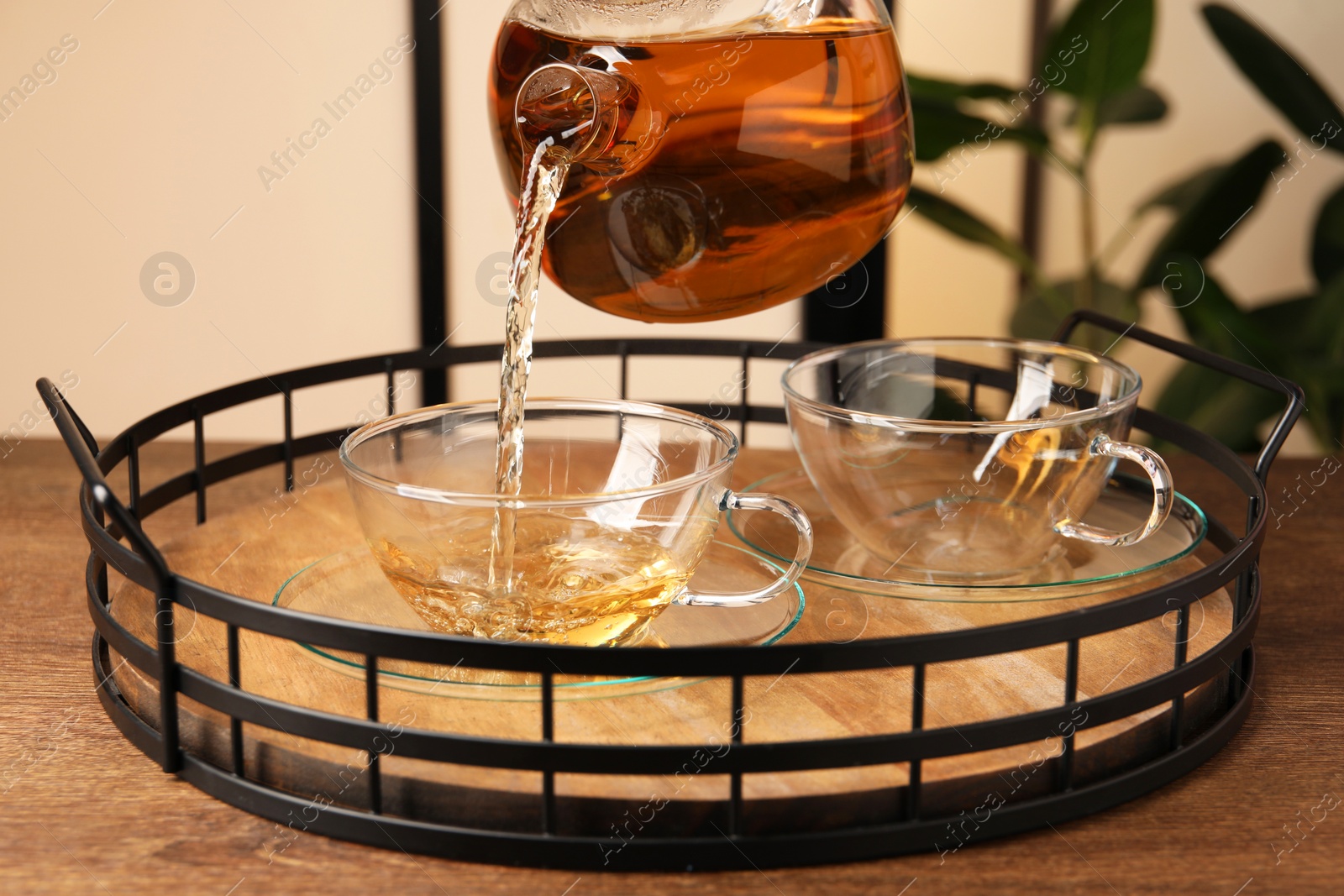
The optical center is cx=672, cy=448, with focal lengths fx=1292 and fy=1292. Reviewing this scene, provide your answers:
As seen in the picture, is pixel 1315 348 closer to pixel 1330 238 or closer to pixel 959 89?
pixel 1330 238

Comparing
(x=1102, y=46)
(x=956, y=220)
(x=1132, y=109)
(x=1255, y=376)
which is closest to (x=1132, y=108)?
(x=1132, y=109)

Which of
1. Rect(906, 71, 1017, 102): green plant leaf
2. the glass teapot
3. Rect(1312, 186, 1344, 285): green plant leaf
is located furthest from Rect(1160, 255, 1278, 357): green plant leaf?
the glass teapot

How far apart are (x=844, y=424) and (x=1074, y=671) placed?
188mm

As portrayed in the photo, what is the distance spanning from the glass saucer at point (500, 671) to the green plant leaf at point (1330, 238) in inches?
43.3

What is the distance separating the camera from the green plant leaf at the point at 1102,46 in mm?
1324

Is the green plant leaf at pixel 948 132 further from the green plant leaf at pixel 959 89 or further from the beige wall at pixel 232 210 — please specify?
the beige wall at pixel 232 210

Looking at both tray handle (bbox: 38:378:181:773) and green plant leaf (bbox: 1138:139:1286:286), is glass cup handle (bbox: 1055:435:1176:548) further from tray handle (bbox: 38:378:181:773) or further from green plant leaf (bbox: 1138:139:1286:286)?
green plant leaf (bbox: 1138:139:1286:286)

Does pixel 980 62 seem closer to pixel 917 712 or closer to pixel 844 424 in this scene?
pixel 844 424

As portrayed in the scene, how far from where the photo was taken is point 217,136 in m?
1.27

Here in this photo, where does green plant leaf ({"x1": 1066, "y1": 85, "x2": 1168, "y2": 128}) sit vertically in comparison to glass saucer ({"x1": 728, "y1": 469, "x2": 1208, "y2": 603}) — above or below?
above

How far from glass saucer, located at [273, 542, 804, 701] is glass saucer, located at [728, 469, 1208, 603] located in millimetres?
24

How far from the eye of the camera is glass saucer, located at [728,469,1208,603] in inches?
22.3

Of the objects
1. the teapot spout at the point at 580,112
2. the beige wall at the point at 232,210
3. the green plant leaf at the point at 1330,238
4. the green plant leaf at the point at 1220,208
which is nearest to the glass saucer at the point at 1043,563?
the teapot spout at the point at 580,112

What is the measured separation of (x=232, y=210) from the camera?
4.24ft
